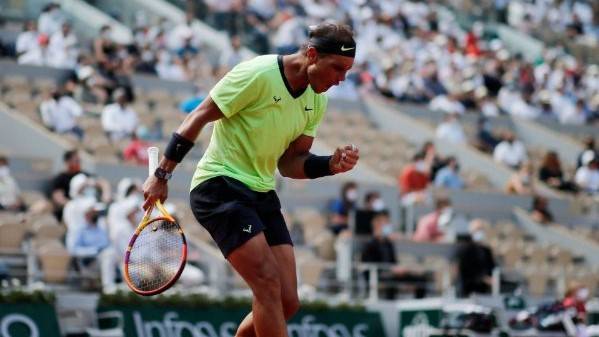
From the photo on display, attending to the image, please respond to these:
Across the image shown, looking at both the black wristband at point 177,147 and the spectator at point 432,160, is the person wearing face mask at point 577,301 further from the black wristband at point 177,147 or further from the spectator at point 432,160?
the black wristband at point 177,147

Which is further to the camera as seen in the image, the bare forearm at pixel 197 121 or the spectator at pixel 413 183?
the spectator at pixel 413 183

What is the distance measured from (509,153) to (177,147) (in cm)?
1842

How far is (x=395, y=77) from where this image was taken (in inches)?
1103

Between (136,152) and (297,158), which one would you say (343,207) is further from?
(297,158)

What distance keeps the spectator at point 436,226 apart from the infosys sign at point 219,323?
10.5 feet

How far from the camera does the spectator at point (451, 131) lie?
2588 cm

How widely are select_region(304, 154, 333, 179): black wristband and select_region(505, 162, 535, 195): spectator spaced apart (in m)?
16.0

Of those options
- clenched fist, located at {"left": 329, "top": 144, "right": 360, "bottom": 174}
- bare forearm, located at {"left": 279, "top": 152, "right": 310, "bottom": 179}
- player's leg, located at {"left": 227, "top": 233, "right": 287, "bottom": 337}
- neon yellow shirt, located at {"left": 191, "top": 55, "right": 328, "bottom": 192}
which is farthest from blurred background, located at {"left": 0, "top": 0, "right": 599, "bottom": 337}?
clenched fist, located at {"left": 329, "top": 144, "right": 360, "bottom": 174}

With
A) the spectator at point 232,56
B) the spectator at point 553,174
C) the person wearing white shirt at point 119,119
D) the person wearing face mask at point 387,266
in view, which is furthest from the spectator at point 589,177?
the person wearing white shirt at point 119,119

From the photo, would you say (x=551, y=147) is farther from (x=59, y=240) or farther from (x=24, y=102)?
(x=59, y=240)

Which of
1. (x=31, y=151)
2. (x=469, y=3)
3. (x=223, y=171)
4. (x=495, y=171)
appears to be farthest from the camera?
(x=469, y=3)

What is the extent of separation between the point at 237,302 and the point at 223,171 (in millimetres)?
7279

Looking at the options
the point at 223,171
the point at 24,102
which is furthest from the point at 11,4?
the point at 223,171

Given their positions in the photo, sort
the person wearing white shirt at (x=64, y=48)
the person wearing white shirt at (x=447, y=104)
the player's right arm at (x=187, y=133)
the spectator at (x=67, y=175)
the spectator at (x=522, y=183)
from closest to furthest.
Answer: the player's right arm at (x=187, y=133) → the spectator at (x=67, y=175) → the person wearing white shirt at (x=64, y=48) → the spectator at (x=522, y=183) → the person wearing white shirt at (x=447, y=104)
